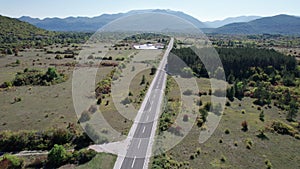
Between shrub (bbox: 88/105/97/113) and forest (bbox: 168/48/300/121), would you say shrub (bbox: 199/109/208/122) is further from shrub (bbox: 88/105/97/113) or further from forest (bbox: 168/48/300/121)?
forest (bbox: 168/48/300/121)

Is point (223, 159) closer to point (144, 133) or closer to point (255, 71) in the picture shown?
point (144, 133)

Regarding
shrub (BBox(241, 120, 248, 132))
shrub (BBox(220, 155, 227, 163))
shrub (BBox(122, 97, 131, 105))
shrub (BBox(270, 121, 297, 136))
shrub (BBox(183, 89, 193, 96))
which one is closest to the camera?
shrub (BBox(220, 155, 227, 163))

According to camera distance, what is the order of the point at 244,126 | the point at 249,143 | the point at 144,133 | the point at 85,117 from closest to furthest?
1. the point at 249,143
2. the point at 144,133
3. the point at 244,126
4. the point at 85,117

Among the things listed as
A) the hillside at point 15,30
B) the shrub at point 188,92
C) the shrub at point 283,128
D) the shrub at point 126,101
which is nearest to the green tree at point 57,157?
the shrub at point 126,101

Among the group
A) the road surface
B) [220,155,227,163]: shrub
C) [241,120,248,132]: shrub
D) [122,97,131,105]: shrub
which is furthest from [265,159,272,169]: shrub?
[122,97,131,105]: shrub

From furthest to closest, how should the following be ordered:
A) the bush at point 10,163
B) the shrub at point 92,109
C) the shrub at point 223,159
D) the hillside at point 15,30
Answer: the hillside at point 15,30 → the shrub at point 92,109 → the shrub at point 223,159 → the bush at point 10,163

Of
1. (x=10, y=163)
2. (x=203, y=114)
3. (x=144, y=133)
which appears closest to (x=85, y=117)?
(x=144, y=133)

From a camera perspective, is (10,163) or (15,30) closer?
(10,163)

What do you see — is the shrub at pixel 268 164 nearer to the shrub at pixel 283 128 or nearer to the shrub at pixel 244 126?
the shrub at pixel 244 126
